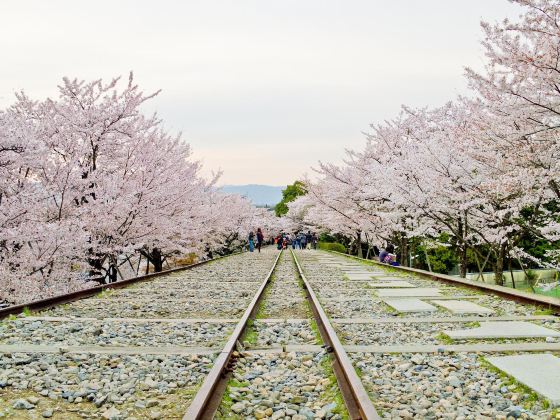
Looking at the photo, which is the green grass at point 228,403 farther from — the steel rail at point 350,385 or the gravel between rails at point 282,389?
the steel rail at point 350,385

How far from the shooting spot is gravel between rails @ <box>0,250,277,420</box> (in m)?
3.68

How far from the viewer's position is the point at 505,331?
5.84m

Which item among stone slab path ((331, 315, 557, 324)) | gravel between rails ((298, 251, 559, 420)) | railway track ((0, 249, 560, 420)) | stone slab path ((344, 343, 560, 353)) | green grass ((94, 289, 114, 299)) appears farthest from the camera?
green grass ((94, 289, 114, 299))

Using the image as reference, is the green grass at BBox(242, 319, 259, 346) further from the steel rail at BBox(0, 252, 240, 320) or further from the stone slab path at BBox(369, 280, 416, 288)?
the stone slab path at BBox(369, 280, 416, 288)

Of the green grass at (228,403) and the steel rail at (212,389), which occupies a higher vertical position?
the steel rail at (212,389)

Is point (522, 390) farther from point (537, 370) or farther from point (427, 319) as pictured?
point (427, 319)

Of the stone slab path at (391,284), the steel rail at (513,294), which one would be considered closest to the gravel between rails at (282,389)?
the steel rail at (513,294)

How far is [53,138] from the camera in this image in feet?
41.9

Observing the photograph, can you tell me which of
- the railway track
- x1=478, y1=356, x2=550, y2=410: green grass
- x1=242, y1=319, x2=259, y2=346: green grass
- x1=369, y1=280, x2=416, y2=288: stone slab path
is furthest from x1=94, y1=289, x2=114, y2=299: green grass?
x1=478, y1=356, x2=550, y2=410: green grass

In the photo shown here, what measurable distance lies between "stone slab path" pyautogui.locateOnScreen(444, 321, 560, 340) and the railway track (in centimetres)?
3

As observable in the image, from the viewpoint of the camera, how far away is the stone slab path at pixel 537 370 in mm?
3730

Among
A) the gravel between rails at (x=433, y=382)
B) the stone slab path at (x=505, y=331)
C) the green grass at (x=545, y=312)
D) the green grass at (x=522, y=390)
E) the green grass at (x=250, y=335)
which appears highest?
the green grass at (x=545, y=312)

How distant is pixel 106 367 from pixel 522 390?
3582mm

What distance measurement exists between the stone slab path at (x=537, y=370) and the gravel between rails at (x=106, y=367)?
2.66 m
